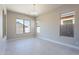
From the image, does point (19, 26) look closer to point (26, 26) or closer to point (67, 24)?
point (26, 26)

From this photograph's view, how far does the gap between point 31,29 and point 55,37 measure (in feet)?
12.3

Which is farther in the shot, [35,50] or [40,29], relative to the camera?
[40,29]

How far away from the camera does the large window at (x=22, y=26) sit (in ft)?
29.1

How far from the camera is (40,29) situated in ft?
29.2

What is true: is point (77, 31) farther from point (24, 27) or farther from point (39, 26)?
point (24, 27)

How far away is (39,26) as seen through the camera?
9.14 meters

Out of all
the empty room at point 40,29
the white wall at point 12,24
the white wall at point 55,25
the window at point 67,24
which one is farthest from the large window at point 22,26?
the window at point 67,24

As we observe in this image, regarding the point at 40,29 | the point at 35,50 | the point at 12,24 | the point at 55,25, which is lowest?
the point at 35,50

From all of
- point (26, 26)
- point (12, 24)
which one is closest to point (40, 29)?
point (26, 26)

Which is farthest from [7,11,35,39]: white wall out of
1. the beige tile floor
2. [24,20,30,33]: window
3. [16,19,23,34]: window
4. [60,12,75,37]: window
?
[60,12,75,37]: window

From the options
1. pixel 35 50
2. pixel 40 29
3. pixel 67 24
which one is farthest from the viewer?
pixel 40 29

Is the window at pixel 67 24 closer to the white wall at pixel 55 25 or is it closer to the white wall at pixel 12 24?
the white wall at pixel 55 25

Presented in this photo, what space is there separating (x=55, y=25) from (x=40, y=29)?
249cm

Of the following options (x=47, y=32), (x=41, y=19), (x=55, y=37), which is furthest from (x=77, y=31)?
(x=41, y=19)
